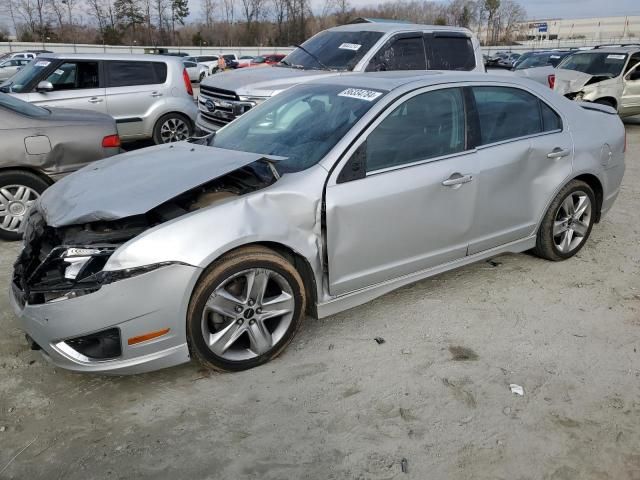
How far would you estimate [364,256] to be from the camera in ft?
A: 11.5

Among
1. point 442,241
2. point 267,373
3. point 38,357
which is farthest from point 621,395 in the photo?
point 38,357

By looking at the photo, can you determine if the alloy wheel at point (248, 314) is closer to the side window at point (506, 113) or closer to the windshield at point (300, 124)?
the windshield at point (300, 124)

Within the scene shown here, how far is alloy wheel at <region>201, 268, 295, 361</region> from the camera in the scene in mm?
3088

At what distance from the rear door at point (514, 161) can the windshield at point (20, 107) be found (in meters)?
4.35

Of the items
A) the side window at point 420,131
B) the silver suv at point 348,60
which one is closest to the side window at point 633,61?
the silver suv at point 348,60

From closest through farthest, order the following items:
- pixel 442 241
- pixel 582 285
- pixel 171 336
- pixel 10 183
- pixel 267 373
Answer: pixel 171 336 → pixel 267 373 → pixel 442 241 → pixel 582 285 → pixel 10 183

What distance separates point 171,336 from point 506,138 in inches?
111

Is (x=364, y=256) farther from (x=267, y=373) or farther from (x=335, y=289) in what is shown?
(x=267, y=373)

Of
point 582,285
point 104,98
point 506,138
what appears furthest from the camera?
point 104,98

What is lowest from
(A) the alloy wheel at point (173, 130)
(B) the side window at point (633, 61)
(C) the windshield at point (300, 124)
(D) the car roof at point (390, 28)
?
(A) the alloy wheel at point (173, 130)

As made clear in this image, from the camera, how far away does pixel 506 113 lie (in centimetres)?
424

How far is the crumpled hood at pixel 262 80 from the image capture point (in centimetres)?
729

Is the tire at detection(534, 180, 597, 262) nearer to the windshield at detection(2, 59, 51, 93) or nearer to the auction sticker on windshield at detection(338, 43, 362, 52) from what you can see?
the auction sticker on windshield at detection(338, 43, 362, 52)

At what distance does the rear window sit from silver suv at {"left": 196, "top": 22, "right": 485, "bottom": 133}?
143 cm
